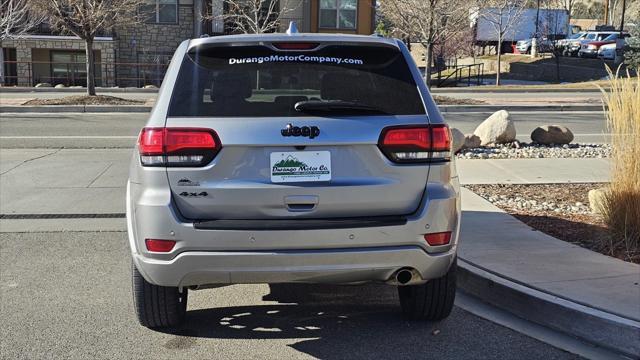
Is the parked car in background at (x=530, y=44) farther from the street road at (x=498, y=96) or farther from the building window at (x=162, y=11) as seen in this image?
the building window at (x=162, y=11)

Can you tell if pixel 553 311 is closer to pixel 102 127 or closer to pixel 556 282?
pixel 556 282

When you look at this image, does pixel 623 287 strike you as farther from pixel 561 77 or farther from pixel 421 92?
pixel 561 77

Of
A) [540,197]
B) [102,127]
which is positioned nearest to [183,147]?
[540,197]

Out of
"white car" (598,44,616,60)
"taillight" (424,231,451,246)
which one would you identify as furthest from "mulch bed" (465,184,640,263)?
"white car" (598,44,616,60)

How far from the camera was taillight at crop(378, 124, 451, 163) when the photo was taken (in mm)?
3707

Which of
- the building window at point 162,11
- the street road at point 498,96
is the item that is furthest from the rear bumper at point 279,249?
the building window at point 162,11

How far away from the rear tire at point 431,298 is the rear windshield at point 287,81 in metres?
1.14

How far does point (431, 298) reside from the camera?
4312mm

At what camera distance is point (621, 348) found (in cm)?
406

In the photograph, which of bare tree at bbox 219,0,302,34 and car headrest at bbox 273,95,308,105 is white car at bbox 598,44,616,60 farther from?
car headrest at bbox 273,95,308,105

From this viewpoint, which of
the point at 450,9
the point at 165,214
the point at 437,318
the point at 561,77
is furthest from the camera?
the point at 561,77

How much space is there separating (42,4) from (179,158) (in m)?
20.8

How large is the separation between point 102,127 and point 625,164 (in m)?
13.0

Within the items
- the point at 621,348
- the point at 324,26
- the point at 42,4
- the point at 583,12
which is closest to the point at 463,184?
the point at 621,348
